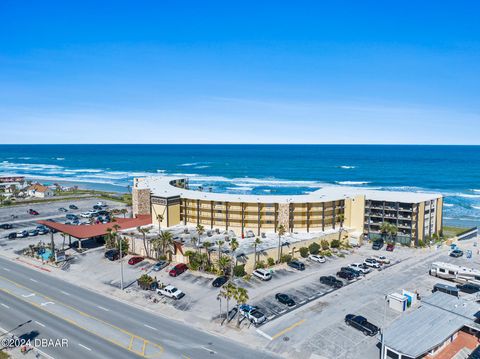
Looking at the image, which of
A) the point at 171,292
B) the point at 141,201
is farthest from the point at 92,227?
the point at 171,292

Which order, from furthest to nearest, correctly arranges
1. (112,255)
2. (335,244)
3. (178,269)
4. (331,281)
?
(335,244) → (112,255) → (178,269) → (331,281)

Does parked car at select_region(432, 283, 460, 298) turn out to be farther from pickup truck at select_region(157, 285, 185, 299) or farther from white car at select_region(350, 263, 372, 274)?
pickup truck at select_region(157, 285, 185, 299)

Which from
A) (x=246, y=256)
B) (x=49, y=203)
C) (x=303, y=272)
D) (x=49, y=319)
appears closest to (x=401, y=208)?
(x=303, y=272)

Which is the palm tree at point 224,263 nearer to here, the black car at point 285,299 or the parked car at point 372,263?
the black car at point 285,299

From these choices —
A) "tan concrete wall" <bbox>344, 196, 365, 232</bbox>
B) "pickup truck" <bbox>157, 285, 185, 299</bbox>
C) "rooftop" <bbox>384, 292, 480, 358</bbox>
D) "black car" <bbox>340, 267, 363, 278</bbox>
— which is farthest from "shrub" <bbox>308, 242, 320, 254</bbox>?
"pickup truck" <bbox>157, 285, 185, 299</bbox>

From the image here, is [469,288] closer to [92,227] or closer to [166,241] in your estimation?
[166,241]

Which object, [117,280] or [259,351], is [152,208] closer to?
[117,280]

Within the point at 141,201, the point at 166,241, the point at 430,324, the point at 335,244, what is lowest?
the point at 335,244
